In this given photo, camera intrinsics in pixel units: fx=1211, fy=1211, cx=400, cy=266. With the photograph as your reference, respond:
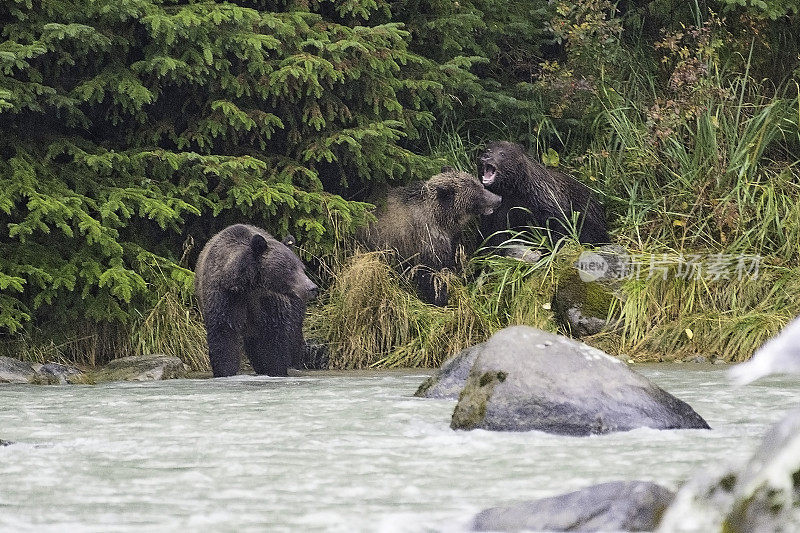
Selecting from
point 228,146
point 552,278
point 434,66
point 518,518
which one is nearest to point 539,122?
point 434,66

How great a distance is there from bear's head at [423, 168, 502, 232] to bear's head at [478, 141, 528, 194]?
24 cm

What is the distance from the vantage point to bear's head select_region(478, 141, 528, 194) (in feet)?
37.8

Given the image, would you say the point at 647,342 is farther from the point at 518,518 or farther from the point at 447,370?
the point at 518,518

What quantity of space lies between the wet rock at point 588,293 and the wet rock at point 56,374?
3967 mm

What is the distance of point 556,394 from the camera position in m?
5.82

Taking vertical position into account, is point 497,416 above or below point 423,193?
below

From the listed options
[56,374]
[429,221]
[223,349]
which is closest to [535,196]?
[429,221]

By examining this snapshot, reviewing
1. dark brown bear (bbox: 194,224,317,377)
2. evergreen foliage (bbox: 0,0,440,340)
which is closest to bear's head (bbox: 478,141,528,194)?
evergreen foliage (bbox: 0,0,440,340)

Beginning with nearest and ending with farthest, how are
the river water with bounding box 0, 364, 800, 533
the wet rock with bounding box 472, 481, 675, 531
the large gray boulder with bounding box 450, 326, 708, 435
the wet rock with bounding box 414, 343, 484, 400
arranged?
the wet rock with bounding box 472, 481, 675, 531
the river water with bounding box 0, 364, 800, 533
the large gray boulder with bounding box 450, 326, 708, 435
the wet rock with bounding box 414, 343, 484, 400

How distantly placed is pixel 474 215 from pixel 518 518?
7.58 meters

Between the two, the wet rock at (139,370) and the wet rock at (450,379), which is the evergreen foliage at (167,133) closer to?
the wet rock at (139,370)

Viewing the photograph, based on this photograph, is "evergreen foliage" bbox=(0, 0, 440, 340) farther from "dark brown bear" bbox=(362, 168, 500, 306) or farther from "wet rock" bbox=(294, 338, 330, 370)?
"wet rock" bbox=(294, 338, 330, 370)

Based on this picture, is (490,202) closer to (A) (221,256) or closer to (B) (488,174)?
(B) (488,174)

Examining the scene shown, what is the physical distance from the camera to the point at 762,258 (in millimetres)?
10438
